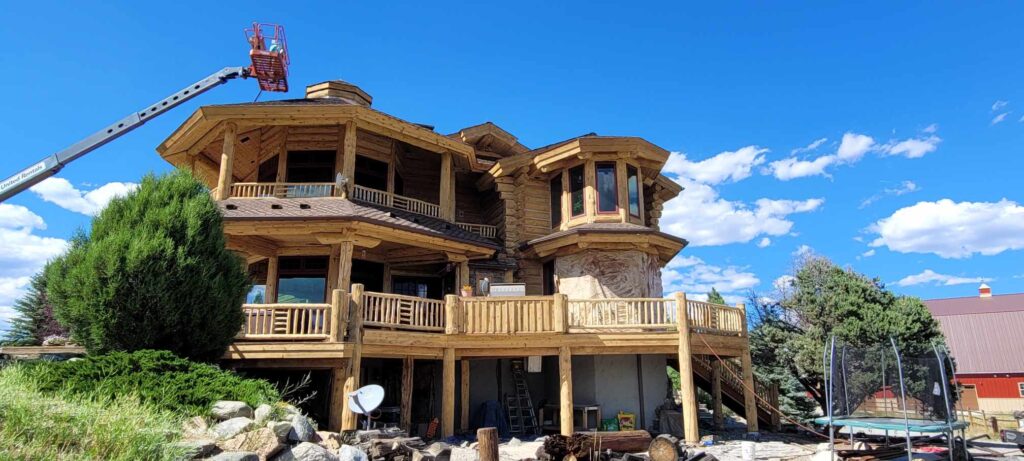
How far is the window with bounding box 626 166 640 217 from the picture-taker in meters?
18.8

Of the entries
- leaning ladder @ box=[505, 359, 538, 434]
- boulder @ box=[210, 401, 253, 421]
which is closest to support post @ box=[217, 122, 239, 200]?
boulder @ box=[210, 401, 253, 421]

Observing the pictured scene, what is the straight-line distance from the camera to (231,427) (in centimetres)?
830

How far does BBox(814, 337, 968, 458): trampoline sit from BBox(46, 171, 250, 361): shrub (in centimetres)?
1174

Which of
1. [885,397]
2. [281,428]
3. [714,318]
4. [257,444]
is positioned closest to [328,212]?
[281,428]

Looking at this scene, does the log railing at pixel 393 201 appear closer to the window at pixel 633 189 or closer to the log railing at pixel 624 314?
the log railing at pixel 624 314

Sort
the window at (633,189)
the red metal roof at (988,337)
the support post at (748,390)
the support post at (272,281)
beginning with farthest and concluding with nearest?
1. the red metal roof at (988,337)
2. the window at (633,189)
3. the support post at (272,281)
4. the support post at (748,390)

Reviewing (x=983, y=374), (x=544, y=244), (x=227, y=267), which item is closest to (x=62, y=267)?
(x=227, y=267)

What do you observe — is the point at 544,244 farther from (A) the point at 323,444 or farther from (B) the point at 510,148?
(A) the point at 323,444

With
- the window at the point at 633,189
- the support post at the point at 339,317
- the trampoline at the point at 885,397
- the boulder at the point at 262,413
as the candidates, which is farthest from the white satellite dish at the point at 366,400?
the window at the point at 633,189

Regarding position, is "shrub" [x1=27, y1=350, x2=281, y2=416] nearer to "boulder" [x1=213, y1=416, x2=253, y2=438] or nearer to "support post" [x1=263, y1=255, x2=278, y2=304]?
"boulder" [x1=213, y1=416, x2=253, y2=438]

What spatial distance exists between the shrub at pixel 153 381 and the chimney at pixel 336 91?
476 inches

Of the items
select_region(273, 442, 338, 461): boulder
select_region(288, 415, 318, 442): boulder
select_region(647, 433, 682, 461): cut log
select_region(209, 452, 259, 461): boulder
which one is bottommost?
select_region(647, 433, 682, 461): cut log

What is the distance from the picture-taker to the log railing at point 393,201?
16734 millimetres

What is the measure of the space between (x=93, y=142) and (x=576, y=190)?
13458mm
